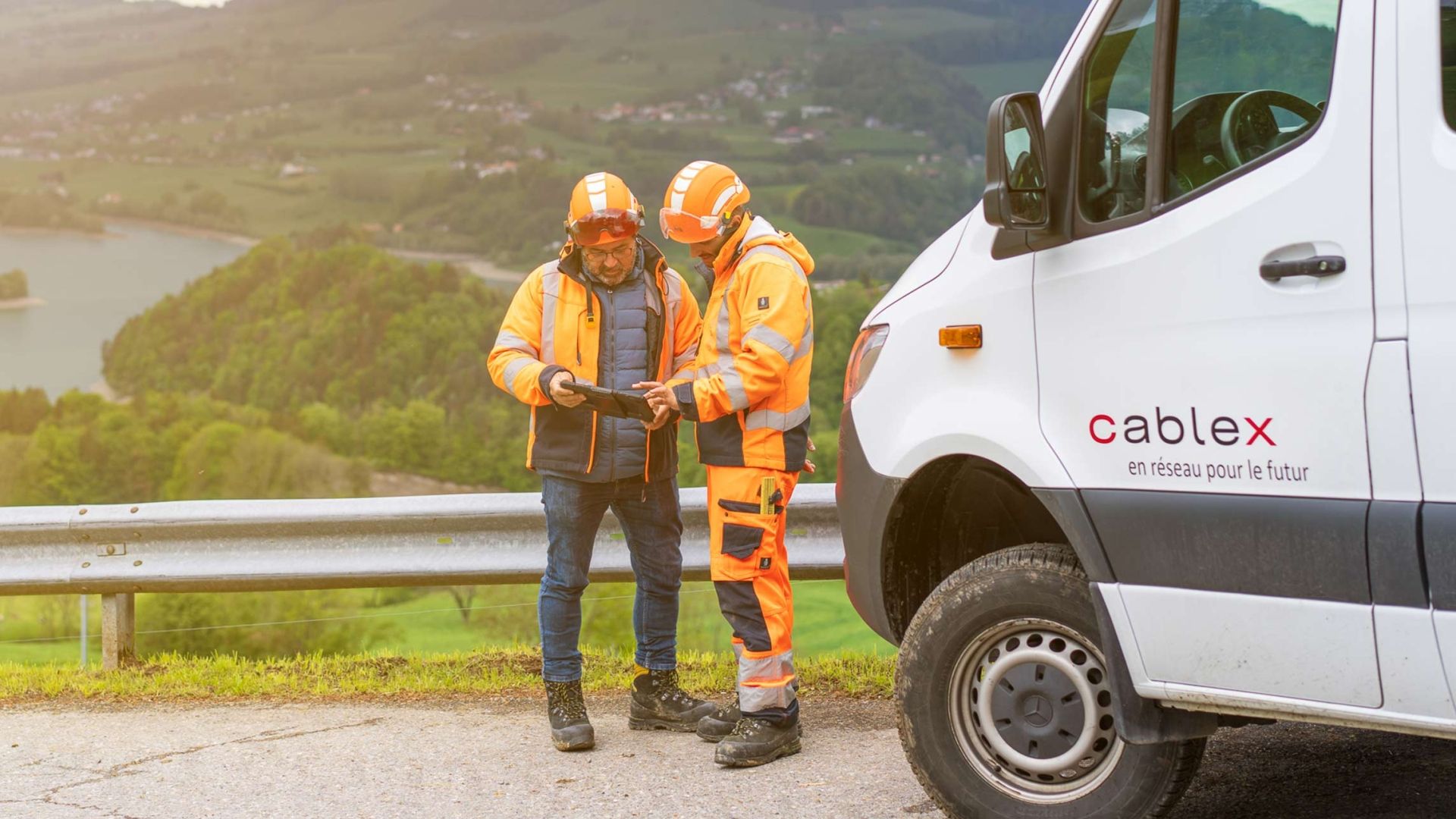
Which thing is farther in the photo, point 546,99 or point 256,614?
point 546,99

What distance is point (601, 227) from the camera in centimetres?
439

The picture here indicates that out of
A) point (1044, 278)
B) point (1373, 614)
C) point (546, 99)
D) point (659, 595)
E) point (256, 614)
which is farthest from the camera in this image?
point (546, 99)

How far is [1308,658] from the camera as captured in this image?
2791 millimetres

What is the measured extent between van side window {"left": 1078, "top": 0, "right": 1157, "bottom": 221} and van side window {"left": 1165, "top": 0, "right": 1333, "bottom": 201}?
8 cm

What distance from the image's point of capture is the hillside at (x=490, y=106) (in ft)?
235

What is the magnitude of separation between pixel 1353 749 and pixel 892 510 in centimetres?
160

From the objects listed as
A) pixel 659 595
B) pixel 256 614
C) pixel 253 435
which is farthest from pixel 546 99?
pixel 659 595

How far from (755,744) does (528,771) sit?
70cm

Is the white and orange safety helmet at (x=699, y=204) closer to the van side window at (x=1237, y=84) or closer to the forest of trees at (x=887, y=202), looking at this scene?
the van side window at (x=1237, y=84)

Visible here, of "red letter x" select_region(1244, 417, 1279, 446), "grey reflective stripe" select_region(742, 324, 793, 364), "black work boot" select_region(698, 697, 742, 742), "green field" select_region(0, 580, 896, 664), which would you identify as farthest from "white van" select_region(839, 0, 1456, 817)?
"black work boot" select_region(698, 697, 742, 742)

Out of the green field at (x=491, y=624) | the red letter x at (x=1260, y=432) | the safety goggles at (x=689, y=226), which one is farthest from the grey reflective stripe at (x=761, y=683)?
the red letter x at (x=1260, y=432)

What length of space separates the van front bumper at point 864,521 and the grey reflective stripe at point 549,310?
3.61 ft

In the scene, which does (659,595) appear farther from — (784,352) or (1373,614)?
(1373,614)

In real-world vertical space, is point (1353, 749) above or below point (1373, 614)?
below
